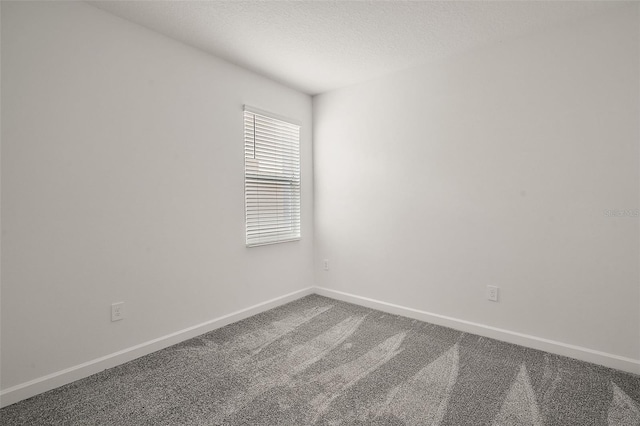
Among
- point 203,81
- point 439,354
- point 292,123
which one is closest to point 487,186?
point 439,354

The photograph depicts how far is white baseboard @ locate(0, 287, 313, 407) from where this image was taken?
73.2 inches

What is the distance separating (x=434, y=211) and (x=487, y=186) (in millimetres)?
505

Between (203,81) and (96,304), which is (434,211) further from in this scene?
(96,304)

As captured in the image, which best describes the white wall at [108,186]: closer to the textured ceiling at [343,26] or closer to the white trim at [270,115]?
the white trim at [270,115]

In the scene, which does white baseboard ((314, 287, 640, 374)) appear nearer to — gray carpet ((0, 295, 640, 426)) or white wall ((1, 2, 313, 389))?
gray carpet ((0, 295, 640, 426))

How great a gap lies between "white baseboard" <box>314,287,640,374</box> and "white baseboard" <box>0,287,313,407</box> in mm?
1236

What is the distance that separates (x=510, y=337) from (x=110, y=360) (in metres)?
3.05

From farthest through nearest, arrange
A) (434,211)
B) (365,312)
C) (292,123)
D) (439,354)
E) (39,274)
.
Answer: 1. (292,123)
2. (365,312)
3. (434,211)
4. (439,354)
5. (39,274)

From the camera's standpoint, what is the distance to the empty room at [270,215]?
1870 millimetres

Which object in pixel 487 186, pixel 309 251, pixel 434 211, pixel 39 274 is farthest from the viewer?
pixel 309 251

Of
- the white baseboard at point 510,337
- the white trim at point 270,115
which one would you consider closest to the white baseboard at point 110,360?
the white baseboard at point 510,337

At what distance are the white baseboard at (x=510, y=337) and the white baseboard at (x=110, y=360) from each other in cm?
124

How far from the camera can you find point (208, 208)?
112 inches

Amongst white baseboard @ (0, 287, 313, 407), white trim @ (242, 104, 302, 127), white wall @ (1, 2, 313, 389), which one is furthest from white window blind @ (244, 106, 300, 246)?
white baseboard @ (0, 287, 313, 407)
